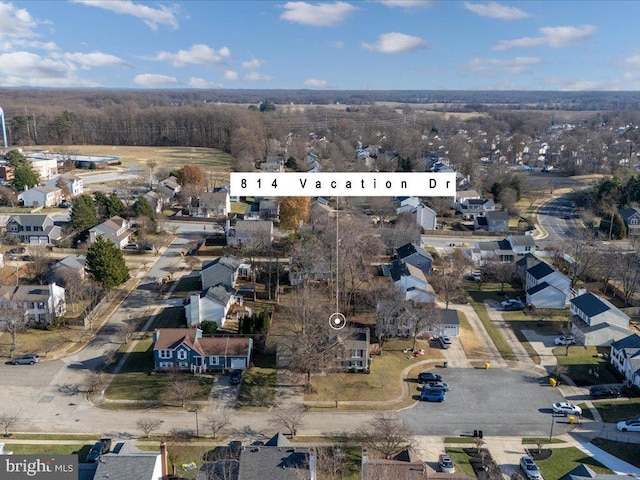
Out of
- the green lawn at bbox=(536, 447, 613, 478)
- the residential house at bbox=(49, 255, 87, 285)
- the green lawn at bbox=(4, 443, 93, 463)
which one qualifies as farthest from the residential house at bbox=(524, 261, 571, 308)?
the residential house at bbox=(49, 255, 87, 285)

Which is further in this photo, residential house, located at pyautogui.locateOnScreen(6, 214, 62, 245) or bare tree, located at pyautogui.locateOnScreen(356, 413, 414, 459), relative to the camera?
residential house, located at pyautogui.locateOnScreen(6, 214, 62, 245)

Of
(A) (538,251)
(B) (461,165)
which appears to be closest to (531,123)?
(B) (461,165)

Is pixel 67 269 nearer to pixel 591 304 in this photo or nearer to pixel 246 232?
pixel 246 232

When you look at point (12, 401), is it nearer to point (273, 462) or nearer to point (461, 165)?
point (273, 462)

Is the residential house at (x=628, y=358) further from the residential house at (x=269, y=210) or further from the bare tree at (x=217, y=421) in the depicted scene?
the residential house at (x=269, y=210)

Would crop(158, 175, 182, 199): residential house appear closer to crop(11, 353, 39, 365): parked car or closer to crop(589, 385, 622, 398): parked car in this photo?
Result: crop(11, 353, 39, 365): parked car
